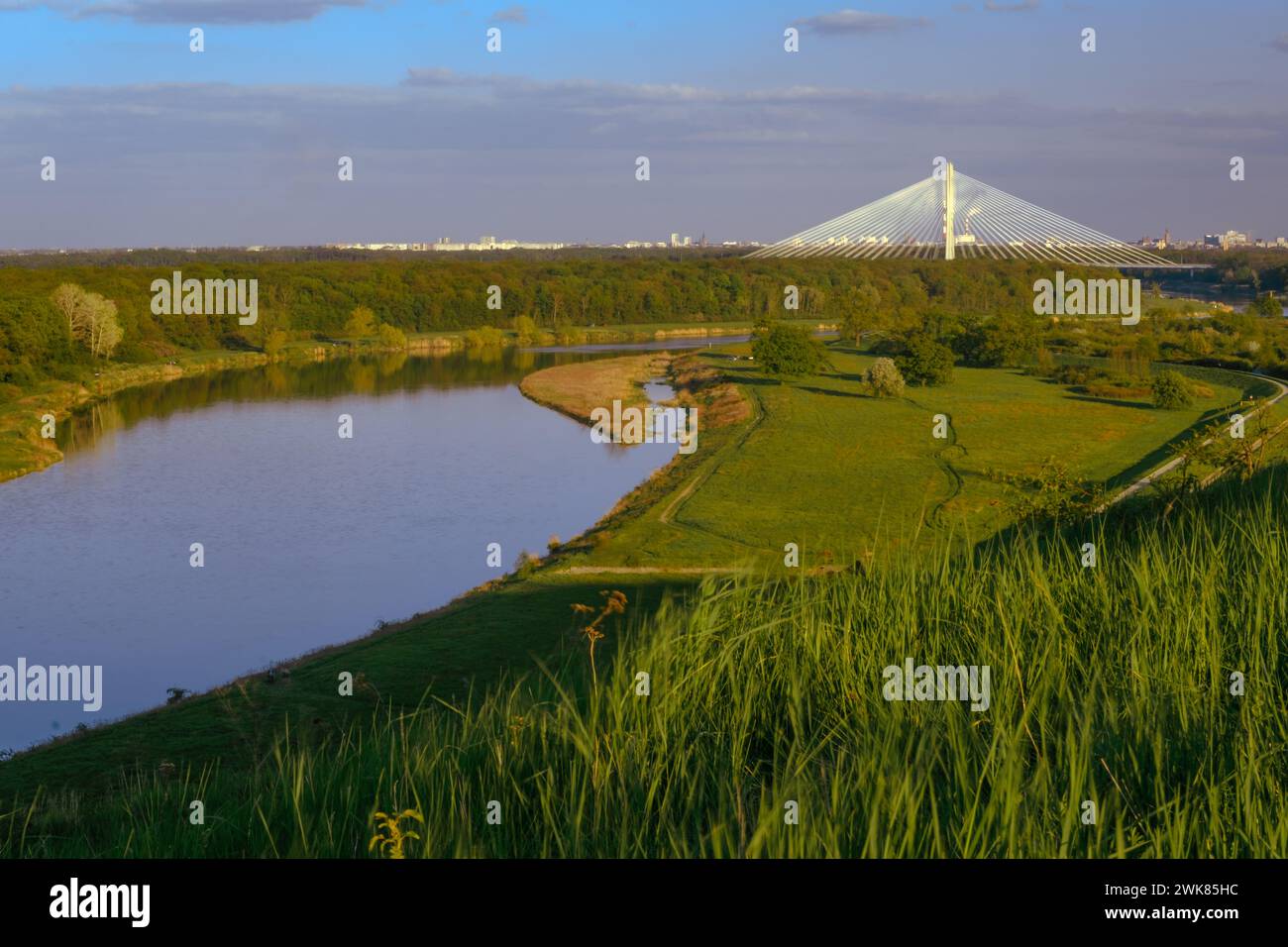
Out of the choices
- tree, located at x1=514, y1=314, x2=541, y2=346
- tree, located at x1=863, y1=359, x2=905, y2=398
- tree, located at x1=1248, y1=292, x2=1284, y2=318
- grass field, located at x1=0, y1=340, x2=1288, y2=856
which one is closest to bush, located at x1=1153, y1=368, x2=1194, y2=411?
tree, located at x1=863, y1=359, x2=905, y2=398

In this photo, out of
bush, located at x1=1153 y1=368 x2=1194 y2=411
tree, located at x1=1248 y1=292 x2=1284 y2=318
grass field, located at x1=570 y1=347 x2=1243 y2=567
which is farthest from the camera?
tree, located at x1=1248 y1=292 x2=1284 y2=318

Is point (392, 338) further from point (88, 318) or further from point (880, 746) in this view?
point (880, 746)

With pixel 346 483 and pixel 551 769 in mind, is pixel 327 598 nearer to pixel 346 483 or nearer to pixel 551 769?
pixel 346 483

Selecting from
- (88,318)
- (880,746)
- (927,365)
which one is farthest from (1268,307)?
(880,746)

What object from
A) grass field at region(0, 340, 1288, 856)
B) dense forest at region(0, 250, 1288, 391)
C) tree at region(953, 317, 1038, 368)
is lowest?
grass field at region(0, 340, 1288, 856)

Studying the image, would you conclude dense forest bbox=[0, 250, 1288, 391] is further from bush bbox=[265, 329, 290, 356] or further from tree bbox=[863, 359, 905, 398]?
tree bbox=[863, 359, 905, 398]
